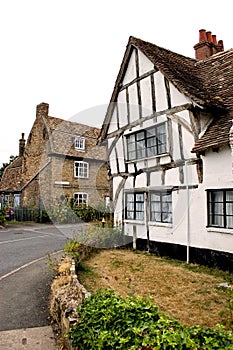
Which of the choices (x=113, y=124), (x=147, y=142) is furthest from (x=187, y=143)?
(x=113, y=124)

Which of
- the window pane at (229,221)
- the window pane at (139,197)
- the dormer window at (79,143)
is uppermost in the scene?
the dormer window at (79,143)

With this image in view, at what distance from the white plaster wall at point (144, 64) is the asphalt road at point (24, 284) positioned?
856cm

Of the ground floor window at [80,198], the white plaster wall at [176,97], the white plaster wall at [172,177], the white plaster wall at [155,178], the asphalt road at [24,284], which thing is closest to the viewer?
the asphalt road at [24,284]

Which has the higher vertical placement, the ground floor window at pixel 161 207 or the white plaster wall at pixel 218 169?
the white plaster wall at pixel 218 169

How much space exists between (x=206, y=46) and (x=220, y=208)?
32.3 ft

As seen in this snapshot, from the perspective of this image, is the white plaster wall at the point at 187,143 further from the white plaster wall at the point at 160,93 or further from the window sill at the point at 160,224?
the window sill at the point at 160,224

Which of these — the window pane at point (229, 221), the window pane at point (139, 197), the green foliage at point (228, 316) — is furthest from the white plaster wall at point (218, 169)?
the green foliage at point (228, 316)

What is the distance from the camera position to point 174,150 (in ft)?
36.4

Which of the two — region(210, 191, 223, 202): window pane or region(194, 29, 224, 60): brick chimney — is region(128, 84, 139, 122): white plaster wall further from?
region(210, 191, 223, 202): window pane

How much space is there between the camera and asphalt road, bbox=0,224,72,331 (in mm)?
5965

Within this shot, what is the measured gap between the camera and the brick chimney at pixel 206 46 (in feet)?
50.2

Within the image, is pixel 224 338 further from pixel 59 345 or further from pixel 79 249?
pixel 79 249

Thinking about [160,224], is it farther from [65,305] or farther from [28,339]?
[28,339]

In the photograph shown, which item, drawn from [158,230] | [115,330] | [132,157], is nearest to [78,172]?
[132,157]
